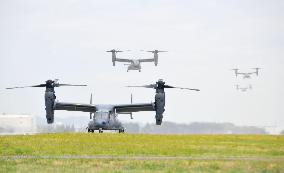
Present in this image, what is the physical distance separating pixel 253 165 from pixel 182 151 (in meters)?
12.9

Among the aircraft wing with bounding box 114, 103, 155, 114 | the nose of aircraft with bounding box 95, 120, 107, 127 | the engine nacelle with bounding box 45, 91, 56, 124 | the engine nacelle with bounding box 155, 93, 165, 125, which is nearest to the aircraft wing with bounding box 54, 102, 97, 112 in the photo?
the engine nacelle with bounding box 45, 91, 56, 124

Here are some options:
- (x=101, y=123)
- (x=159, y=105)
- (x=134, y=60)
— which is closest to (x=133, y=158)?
(x=101, y=123)

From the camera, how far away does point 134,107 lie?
111562mm

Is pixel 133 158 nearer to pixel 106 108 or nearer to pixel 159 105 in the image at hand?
pixel 159 105

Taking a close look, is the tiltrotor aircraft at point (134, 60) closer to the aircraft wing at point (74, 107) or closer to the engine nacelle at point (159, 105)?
the aircraft wing at point (74, 107)

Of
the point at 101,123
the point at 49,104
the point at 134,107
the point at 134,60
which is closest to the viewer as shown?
the point at 101,123

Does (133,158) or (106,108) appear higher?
(106,108)

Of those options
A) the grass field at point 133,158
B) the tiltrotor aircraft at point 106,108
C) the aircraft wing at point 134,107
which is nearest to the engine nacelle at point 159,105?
the tiltrotor aircraft at point 106,108

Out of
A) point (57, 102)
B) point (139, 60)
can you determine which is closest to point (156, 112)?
point (57, 102)

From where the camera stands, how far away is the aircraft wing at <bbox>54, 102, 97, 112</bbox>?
109938mm

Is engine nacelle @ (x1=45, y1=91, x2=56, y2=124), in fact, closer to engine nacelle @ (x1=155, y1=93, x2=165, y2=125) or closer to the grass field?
engine nacelle @ (x1=155, y1=93, x2=165, y2=125)

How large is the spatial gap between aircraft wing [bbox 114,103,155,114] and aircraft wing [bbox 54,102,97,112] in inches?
146

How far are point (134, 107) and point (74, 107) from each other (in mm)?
9671

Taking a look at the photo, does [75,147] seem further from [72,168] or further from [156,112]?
[156,112]
